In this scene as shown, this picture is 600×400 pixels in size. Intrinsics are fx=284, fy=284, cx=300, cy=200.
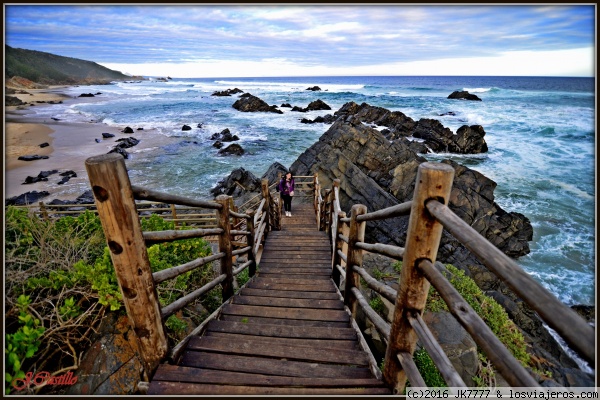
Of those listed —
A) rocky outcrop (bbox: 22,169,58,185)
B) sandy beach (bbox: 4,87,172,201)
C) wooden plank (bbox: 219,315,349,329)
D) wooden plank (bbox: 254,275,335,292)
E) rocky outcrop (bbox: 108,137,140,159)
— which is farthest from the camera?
rocky outcrop (bbox: 108,137,140,159)

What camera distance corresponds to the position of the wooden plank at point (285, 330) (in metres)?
3.05

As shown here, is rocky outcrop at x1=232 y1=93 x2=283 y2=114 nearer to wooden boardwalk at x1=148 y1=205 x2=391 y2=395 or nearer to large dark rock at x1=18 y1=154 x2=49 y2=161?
large dark rock at x1=18 y1=154 x2=49 y2=161

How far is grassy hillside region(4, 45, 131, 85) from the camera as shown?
8112 cm

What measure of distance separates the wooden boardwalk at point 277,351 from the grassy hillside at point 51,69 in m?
82.1

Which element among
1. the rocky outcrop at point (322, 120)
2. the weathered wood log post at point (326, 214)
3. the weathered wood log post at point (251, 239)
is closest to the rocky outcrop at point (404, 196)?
the weathered wood log post at point (326, 214)

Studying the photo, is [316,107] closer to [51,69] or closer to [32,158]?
[32,158]

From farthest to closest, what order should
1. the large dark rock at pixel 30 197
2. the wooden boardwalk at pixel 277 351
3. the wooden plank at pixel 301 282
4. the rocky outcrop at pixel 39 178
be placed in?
the rocky outcrop at pixel 39 178 < the large dark rock at pixel 30 197 < the wooden plank at pixel 301 282 < the wooden boardwalk at pixel 277 351

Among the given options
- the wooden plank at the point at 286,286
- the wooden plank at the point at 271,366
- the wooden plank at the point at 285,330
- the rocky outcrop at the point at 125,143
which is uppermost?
the rocky outcrop at the point at 125,143

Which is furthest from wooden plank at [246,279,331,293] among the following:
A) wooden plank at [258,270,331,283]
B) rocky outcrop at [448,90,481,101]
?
rocky outcrop at [448,90,481,101]

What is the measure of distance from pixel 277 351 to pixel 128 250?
1.64m

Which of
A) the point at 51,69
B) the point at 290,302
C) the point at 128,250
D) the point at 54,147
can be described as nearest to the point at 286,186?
the point at 290,302

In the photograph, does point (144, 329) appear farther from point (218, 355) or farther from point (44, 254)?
point (44, 254)
